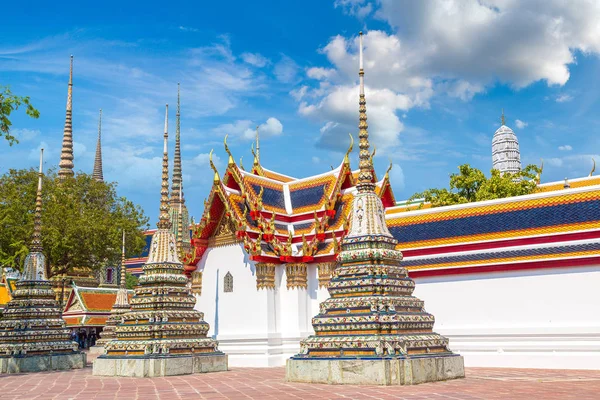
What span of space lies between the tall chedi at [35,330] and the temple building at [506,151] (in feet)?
154

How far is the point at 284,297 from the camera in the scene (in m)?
21.6

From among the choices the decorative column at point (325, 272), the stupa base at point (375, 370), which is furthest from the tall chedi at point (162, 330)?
the decorative column at point (325, 272)

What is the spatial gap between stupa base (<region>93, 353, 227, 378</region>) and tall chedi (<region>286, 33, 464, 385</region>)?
13.2 feet

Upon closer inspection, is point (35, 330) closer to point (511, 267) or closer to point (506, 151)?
point (511, 267)

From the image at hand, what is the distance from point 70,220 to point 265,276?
18336mm

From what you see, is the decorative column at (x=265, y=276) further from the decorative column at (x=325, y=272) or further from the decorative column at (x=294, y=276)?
the decorative column at (x=325, y=272)

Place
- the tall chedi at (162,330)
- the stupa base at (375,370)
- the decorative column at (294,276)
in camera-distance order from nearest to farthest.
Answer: the stupa base at (375,370), the tall chedi at (162,330), the decorative column at (294,276)

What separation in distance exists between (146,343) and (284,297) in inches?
277

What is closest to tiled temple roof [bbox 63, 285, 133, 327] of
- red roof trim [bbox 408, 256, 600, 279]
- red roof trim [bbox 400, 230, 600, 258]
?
red roof trim [bbox 400, 230, 600, 258]

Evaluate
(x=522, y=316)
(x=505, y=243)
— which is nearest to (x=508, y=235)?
(x=505, y=243)

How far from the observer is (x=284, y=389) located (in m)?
10.9

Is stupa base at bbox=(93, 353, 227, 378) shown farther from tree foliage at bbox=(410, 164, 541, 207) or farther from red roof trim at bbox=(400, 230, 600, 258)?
tree foliage at bbox=(410, 164, 541, 207)

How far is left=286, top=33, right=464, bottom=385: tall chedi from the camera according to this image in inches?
444

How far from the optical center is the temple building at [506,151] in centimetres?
5906
